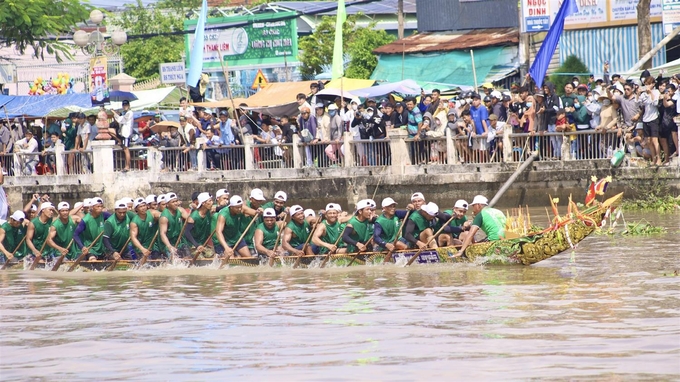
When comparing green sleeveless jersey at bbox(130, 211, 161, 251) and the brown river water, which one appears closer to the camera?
the brown river water

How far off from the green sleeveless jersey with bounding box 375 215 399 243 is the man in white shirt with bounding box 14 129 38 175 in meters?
13.5

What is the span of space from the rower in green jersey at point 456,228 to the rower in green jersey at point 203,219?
3.65 meters

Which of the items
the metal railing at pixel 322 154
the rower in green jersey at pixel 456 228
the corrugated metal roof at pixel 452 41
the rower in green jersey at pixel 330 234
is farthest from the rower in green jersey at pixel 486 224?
the corrugated metal roof at pixel 452 41

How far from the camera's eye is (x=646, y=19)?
29.0m

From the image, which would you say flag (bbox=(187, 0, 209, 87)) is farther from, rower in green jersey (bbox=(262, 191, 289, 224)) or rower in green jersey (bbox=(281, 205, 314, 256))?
rower in green jersey (bbox=(281, 205, 314, 256))

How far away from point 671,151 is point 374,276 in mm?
8414

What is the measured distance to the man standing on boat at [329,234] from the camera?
57.3 feet

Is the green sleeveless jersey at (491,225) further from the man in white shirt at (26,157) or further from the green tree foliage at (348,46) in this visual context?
the green tree foliage at (348,46)

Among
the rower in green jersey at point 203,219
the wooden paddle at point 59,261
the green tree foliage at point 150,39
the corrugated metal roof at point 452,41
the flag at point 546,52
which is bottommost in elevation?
the wooden paddle at point 59,261

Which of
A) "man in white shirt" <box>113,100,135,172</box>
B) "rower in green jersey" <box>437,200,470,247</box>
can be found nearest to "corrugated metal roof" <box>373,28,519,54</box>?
"man in white shirt" <box>113,100,135,172</box>

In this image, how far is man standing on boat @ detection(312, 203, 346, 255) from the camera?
17469 millimetres

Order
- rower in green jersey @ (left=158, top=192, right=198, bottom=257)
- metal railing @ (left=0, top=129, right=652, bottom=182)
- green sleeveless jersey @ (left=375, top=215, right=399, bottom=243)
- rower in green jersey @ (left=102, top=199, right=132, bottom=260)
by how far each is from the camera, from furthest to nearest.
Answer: metal railing @ (left=0, top=129, right=652, bottom=182), rower in green jersey @ (left=102, top=199, right=132, bottom=260), rower in green jersey @ (left=158, top=192, right=198, bottom=257), green sleeveless jersey @ (left=375, top=215, right=399, bottom=243)

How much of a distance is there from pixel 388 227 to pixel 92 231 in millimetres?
4853

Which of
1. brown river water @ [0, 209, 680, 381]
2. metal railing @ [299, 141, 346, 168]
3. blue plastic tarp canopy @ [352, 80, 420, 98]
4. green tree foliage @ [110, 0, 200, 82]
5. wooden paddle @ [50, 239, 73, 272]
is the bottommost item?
brown river water @ [0, 209, 680, 381]
